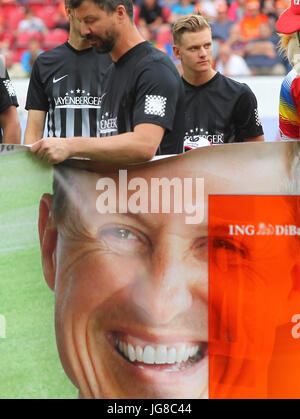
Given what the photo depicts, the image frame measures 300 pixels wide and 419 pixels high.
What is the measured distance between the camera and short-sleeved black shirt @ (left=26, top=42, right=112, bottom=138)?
13.9ft

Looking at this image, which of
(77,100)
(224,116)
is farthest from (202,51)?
(77,100)

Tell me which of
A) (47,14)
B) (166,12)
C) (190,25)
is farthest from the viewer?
(47,14)

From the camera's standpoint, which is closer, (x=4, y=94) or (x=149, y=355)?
(x=149, y=355)

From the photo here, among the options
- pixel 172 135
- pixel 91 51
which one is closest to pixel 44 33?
pixel 91 51

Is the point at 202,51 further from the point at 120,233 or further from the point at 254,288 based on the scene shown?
the point at 254,288

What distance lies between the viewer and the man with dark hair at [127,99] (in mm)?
2898

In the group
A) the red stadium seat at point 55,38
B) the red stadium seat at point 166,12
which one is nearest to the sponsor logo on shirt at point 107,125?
the red stadium seat at point 55,38

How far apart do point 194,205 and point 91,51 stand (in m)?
1.69

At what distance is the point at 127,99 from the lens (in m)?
3.14

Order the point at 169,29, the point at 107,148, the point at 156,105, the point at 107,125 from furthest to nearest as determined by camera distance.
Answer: the point at 169,29 < the point at 107,125 < the point at 156,105 < the point at 107,148

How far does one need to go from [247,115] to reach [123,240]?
1459 millimetres

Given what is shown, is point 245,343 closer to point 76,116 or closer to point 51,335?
point 51,335
